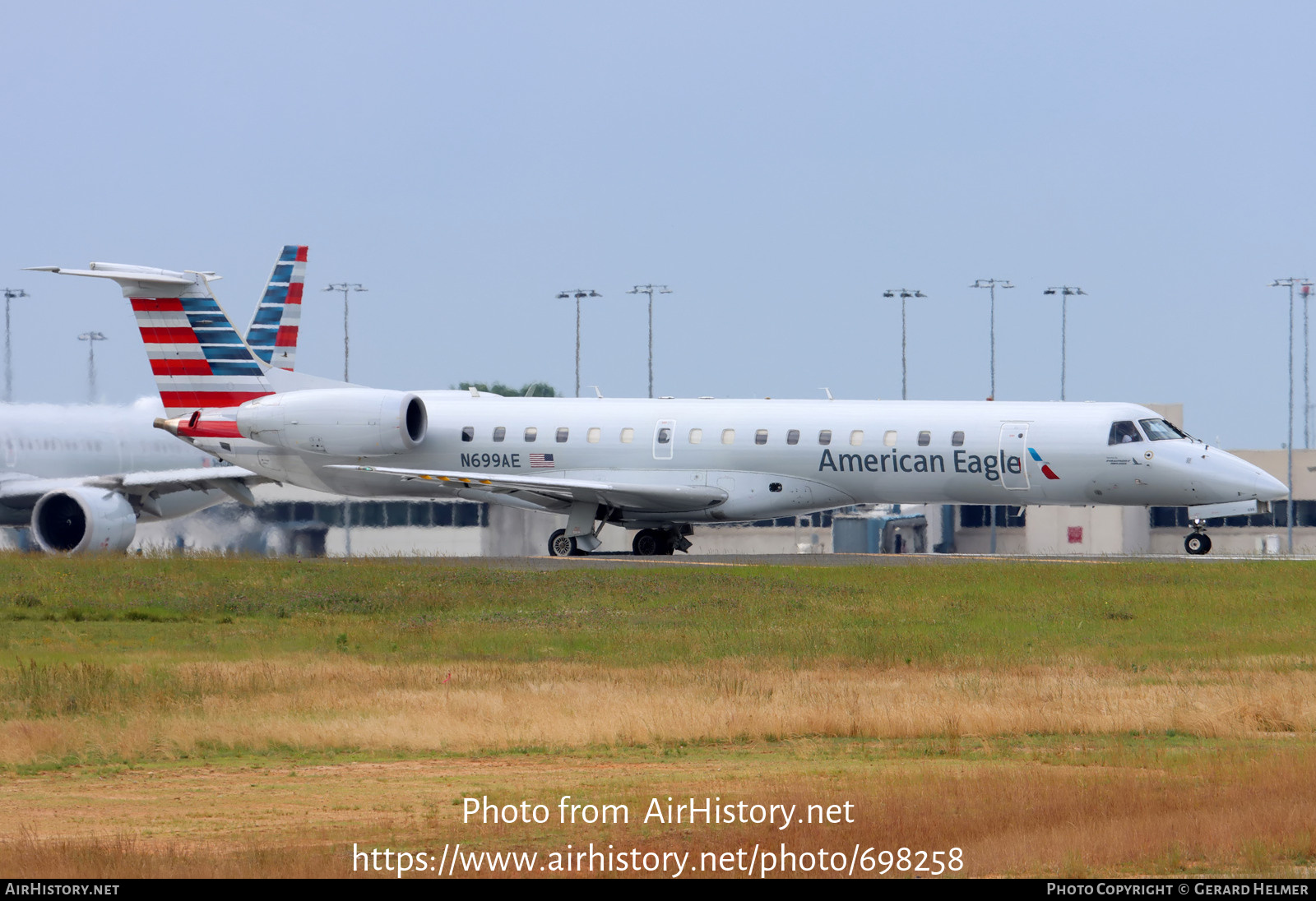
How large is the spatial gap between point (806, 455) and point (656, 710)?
22.2 metres

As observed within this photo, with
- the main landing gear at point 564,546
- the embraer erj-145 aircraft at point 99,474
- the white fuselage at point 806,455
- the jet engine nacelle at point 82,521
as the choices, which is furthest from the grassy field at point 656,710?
the main landing gear at point 564,546

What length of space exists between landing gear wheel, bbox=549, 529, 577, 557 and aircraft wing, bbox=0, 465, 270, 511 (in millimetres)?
8016

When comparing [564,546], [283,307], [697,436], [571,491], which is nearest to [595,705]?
[571,491]

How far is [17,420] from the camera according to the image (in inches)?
1811

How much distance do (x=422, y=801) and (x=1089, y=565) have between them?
25013 millimetres

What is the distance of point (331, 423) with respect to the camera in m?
43.0

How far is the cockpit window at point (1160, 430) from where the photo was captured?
39.7 meters

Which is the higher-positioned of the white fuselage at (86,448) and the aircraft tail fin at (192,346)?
the aircraft tail fin at (192,346)

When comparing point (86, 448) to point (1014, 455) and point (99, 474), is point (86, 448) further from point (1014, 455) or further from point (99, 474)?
point (1014, 455)

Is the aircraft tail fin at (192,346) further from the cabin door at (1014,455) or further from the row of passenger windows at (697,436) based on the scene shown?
the cabin door at (1014,455)

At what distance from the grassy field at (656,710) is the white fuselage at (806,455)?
4345mm

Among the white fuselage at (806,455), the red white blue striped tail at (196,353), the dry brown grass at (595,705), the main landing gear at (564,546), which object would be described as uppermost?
the red white blue striped tail at (196,353)

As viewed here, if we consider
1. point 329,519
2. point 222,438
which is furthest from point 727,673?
point 329,519

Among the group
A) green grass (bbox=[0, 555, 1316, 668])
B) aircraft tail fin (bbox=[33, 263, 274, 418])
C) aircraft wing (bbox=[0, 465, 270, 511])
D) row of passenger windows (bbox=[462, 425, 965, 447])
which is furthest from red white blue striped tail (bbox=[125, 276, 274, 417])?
green grass (bbox=[0, 555, 1316, 668])
